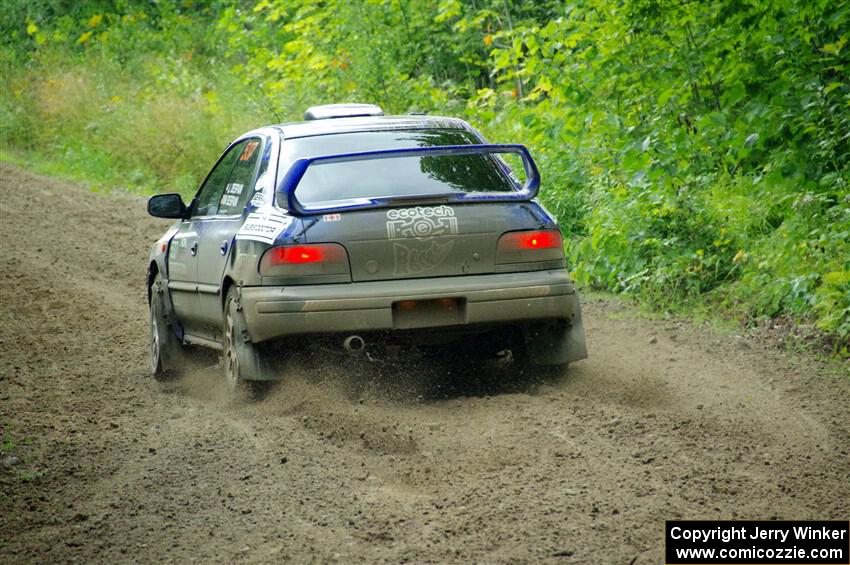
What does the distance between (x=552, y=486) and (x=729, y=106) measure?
6.94 meters

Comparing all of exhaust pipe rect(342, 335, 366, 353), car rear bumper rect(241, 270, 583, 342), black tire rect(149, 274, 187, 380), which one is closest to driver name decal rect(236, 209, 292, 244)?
car rear bumper rect(241, 270, 583, 342)

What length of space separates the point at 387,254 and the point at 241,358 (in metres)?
1.03

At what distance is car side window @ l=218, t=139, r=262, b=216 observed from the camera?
293 inches

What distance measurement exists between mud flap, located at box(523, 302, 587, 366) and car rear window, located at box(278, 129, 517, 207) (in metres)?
0.84

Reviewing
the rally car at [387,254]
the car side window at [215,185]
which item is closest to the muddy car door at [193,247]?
the car side window at [215,185]

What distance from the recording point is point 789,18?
10.4 metres

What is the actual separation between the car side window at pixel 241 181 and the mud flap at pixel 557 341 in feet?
6.25

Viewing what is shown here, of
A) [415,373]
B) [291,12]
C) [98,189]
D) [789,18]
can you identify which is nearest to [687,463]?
[415,373]

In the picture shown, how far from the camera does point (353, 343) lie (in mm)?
6566

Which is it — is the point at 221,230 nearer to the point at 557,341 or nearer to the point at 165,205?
the point at 165,205

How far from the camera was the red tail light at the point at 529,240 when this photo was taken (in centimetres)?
673

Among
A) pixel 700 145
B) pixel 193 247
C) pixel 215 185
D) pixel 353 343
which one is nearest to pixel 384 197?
pixel 353 343

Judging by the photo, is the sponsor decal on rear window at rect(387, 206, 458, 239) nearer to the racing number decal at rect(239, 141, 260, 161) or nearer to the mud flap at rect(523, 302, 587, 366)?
the mud flap at rect(523, 302, 587, 366)

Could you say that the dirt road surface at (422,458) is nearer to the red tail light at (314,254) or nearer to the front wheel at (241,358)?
the front wheel at (241,358)
